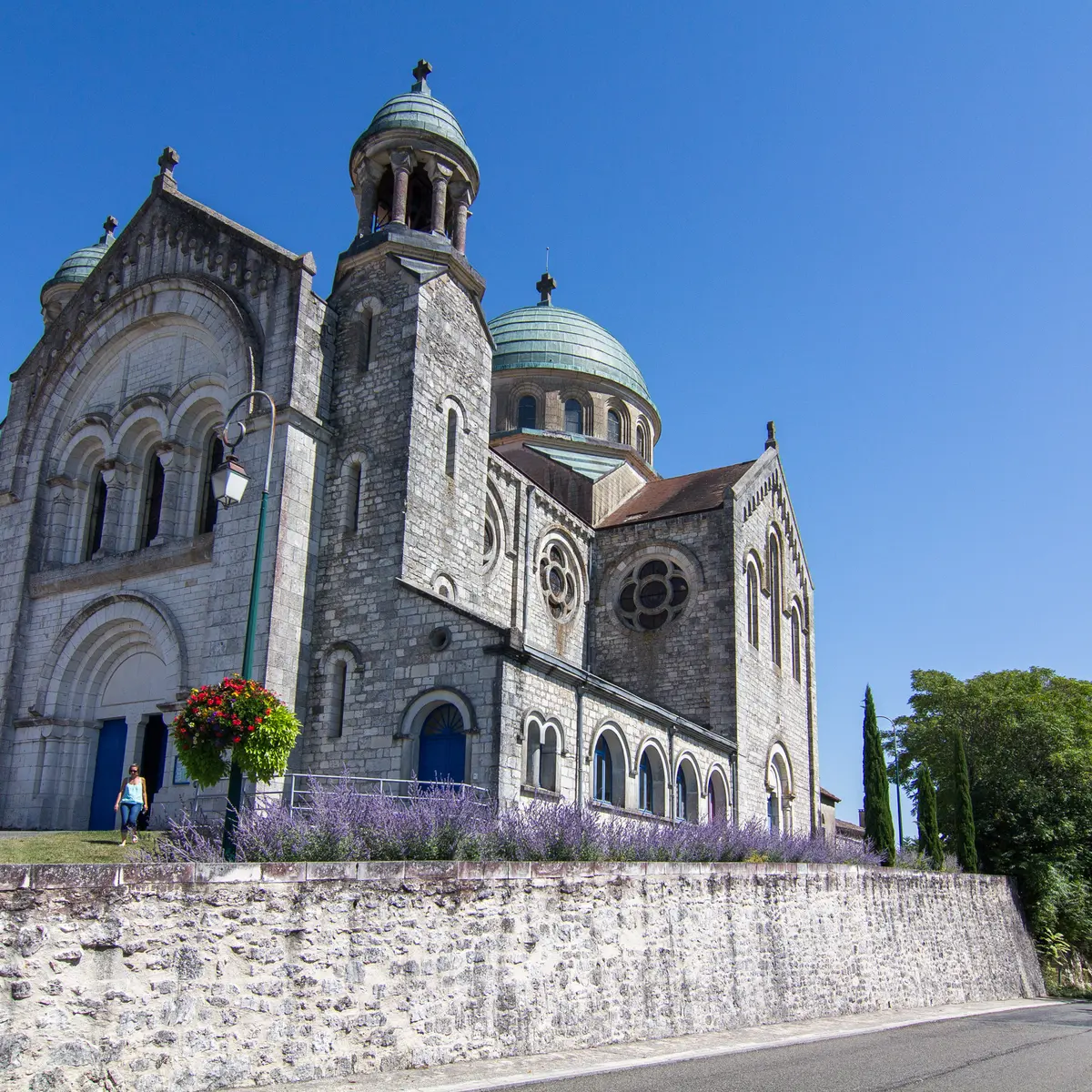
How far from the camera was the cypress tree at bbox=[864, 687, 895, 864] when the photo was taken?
2759 cm

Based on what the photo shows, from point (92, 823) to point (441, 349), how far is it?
12.4 metres

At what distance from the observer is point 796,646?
36.2 m

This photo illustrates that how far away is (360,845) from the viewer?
11.6 m

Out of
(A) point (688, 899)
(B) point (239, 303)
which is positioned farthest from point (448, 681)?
(B) point (239, 303)

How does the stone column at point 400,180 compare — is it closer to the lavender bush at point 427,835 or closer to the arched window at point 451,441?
the arched window at point 451,441

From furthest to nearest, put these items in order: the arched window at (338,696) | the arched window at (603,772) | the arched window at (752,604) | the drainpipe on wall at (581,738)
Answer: the arched window at (752,604)
the arched window at (603,772)
the drainpipe on wall at (581,738)
the arched window at (338,696)

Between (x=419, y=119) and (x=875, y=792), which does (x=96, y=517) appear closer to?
(x=419, y=119)

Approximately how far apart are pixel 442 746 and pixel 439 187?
529 inches

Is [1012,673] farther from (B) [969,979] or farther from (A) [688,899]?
(A) [688,899]

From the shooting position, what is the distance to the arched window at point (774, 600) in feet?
111

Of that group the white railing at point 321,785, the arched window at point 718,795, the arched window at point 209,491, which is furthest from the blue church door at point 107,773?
the arched window at point 718,795

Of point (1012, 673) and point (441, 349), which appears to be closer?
point (441, 349)

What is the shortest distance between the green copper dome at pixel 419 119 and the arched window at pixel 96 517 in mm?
10031

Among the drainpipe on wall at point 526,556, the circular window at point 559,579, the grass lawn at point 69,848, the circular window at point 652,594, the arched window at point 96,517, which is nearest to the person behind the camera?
the grass lawn at point 69,848
